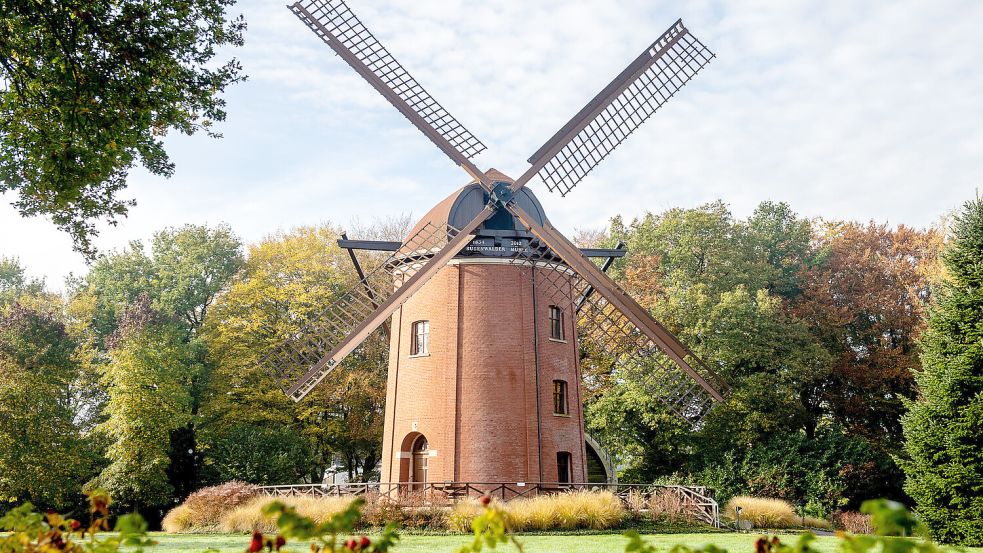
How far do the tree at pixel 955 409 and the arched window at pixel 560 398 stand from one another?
29.7ft

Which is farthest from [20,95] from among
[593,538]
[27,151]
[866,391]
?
[866,391]

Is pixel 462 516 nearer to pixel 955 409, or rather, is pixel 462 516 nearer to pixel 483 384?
pixel 483 384

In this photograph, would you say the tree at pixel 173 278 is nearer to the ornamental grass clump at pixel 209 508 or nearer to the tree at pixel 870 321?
the ornamental grass clump at pixel 209 508

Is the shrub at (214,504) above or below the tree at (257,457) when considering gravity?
below

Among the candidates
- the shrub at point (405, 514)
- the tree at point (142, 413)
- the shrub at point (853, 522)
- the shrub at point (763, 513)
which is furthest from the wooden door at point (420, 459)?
the shrub at point (853, 522)

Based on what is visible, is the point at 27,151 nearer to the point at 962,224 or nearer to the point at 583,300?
the point at 583,300

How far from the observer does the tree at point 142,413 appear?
30188mm

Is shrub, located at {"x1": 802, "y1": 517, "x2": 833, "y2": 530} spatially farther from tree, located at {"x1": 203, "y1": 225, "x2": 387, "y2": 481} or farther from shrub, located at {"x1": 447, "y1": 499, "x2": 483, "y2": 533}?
tree, located at {"x1": 203, "y1": 225, "x2": 387, "y2": 481}

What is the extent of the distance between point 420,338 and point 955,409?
1385 centimetres

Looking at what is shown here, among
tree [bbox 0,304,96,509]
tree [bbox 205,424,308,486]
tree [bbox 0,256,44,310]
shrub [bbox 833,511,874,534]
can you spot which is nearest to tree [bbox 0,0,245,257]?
tree [bbox 0,304,96,509]

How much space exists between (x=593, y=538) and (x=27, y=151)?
1279 cm

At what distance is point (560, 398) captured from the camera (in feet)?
80.2

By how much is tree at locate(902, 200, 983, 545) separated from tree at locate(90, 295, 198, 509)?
25213mm

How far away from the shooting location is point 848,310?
110ft
